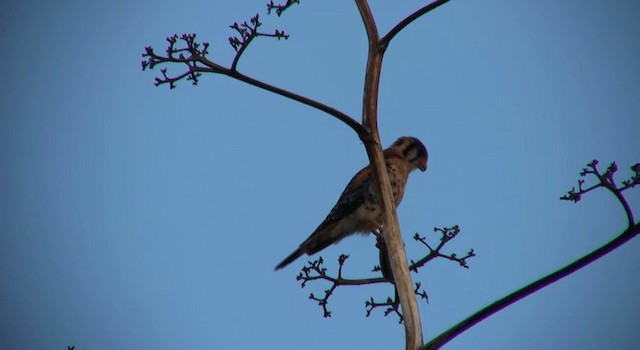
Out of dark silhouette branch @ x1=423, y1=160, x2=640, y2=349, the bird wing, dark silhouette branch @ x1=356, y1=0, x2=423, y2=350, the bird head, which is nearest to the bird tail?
the bird wing

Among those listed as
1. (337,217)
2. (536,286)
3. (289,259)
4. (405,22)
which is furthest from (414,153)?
→ (536,286)

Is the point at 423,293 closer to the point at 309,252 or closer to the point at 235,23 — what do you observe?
the point at 235,23

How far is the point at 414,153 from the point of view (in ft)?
23.8

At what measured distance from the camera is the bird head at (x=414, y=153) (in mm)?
7219

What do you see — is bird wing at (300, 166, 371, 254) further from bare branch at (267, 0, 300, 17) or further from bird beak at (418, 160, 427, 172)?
bare branch at (267, 0, 300, 17)

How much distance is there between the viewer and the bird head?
23.7 feet

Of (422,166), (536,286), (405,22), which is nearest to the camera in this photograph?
(536,286)

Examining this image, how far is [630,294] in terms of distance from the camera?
21375 millimetres

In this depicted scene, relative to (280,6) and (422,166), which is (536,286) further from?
(422,166)

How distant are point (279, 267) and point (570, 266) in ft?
12.2

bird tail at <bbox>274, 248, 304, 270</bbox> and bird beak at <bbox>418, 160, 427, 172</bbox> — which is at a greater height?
bird beak at <bbox>418, 160, 427, 172</bbox>

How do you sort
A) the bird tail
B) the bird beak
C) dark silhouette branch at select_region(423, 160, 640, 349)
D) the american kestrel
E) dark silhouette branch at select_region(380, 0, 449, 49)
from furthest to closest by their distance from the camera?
1. the bird beak
2. the american kestrel
3. the bird tail
4. dark silhouette branch at select_region(380, 0, 449, 49)
5. dark silhouette branch at select_region(423, 160, 640, 349)

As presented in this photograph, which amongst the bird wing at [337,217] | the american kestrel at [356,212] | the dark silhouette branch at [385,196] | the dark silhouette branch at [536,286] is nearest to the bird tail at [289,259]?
the american kestrel at [356,212]

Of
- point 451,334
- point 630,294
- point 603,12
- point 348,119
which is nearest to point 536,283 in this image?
point 451,334
